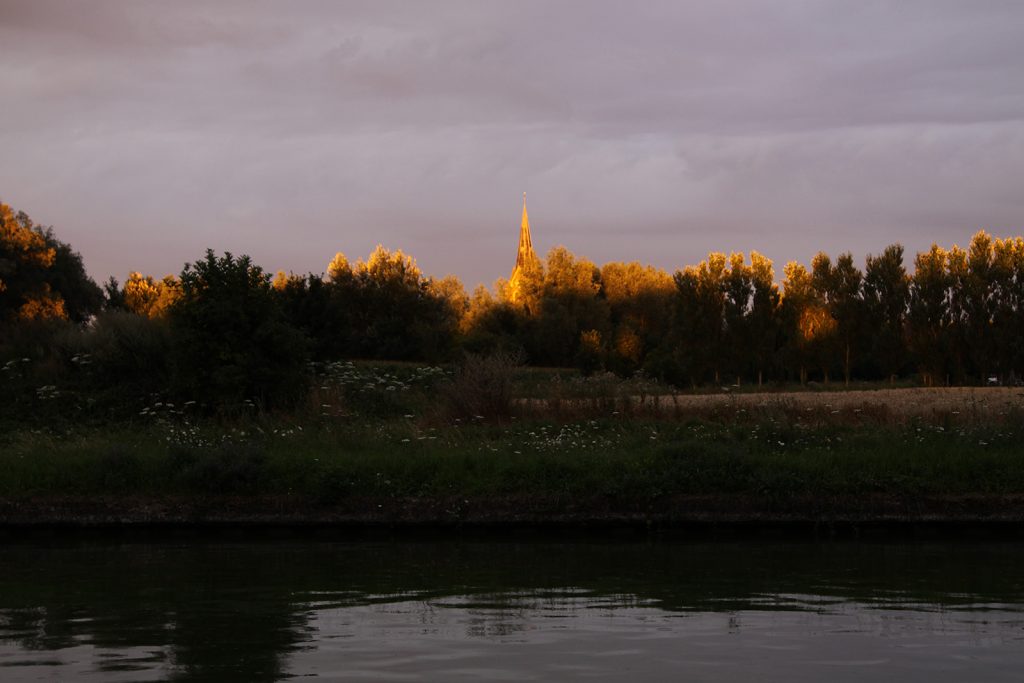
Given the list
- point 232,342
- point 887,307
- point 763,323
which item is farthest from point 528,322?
point 232,342

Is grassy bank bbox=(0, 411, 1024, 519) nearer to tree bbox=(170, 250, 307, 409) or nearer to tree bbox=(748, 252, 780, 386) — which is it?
tree bbox=(170, 250, 307, 409)

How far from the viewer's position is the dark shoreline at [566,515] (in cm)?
1650

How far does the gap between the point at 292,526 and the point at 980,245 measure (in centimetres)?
4000

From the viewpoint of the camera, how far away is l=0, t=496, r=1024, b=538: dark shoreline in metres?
16.5

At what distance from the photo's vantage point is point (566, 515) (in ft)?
54.7

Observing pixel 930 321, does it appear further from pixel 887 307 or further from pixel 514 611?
pixel 514 611

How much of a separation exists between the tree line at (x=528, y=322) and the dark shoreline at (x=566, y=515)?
25.8 ft

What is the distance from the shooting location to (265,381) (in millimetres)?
25281

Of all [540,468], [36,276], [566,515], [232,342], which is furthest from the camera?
[36,276]

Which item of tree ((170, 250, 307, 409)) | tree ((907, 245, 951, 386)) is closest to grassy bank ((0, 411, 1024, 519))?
tree ((170, 250, 307, 409))

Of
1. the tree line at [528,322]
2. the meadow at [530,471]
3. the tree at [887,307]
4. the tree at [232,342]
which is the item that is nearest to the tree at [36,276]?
the tree line at [528,322]

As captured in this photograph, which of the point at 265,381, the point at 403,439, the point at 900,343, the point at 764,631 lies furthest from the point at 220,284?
the point at 900,343

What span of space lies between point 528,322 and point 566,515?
54333 millimetres

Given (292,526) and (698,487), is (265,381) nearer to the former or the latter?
(292,526)
